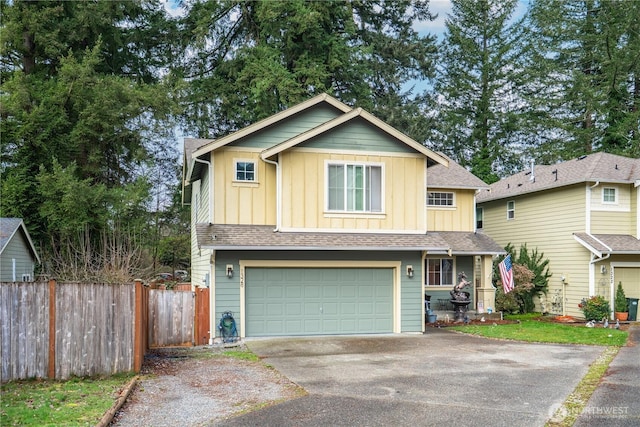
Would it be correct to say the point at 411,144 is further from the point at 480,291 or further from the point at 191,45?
the point at 191,45

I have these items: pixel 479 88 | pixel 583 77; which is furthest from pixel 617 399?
pixel 479 88

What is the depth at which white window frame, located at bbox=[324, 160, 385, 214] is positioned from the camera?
15.3 m

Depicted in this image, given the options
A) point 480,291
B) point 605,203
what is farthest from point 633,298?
point 480,291

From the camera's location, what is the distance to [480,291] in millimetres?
19391

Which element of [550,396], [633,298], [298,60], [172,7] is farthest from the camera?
[172,7]

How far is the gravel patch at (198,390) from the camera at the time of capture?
7.16 m

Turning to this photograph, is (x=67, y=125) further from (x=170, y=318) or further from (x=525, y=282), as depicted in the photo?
(x=525, y=282)

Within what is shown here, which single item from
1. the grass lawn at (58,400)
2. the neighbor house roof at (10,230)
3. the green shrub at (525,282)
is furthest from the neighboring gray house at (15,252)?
the green shrub at (525,282)

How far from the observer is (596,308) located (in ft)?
59.1

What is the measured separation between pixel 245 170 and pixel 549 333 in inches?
385

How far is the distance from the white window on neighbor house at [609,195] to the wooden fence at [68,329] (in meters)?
16.7

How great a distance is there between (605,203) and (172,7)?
85.1 ft

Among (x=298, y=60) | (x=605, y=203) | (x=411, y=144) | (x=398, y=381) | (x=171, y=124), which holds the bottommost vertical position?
(x=398, y=381)

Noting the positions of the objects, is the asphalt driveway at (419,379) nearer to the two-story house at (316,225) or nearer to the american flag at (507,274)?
the two-story house at (316,225)
